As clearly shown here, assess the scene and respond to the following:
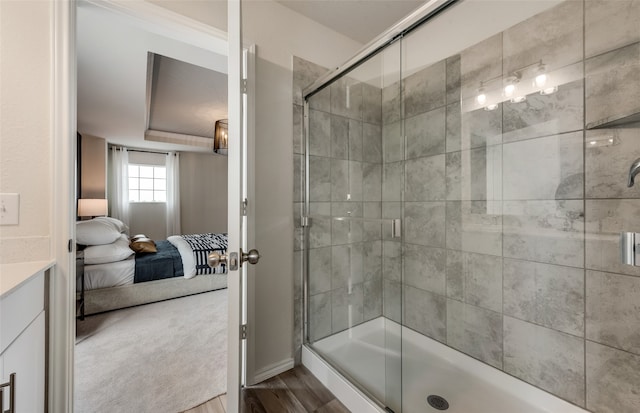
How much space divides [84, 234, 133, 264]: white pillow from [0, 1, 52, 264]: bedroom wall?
1950 millimetres

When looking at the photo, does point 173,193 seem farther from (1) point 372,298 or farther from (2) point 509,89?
(2) point 509,89

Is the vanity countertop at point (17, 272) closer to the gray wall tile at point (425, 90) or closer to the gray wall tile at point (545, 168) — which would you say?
the gray wall tile at point (425, 90)

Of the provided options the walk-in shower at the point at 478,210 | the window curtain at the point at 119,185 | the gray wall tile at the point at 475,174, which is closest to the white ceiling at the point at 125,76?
the window curtain at the point at 119,185

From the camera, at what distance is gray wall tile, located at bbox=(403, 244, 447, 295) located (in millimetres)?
1848

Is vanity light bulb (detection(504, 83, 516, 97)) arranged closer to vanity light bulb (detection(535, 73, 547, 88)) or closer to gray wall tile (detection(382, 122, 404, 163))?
vanity light bulb (detection(535, 73, 547, 88))

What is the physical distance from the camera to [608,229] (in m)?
1.19

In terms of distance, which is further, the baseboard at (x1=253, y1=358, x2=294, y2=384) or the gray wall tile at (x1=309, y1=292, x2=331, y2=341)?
the gray wall tile at (x1=309, y1=292, x2=331, y2=341)

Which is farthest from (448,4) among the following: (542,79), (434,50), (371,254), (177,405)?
(177,405)

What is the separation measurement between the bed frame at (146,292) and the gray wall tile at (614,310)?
3.55 m

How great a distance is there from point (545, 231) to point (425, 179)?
2.40ft

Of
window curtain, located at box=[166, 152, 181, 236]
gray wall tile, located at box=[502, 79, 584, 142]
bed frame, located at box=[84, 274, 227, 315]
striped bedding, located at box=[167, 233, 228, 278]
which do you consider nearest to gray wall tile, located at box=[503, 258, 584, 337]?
gray wall tile, located at box=[502, 79, 584, 142]

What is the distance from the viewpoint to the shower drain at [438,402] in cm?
143

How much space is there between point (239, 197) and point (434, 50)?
1.65 meters

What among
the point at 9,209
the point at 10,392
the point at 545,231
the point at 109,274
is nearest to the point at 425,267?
the point at 545,231
